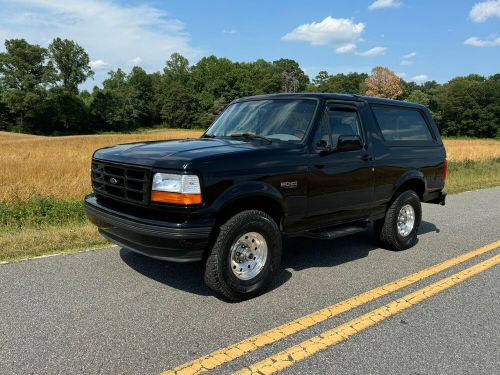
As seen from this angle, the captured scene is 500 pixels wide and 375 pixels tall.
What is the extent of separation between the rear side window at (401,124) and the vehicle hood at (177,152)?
6.70 feet

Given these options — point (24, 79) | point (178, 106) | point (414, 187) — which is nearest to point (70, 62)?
point (24, 79)

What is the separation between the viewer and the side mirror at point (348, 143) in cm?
478

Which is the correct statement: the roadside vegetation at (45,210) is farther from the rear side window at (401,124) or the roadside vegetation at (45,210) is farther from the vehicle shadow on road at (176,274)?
the rear side window at (401,124)

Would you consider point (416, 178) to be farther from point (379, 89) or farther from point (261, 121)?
point (379, 89)

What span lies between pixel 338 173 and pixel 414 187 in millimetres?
1982

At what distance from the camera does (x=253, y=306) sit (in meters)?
4.05

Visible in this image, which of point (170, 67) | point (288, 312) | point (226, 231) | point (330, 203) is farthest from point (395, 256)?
point (170, 67)

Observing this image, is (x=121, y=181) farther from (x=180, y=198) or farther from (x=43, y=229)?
(x=43, y=229)

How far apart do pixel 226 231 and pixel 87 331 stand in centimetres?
140

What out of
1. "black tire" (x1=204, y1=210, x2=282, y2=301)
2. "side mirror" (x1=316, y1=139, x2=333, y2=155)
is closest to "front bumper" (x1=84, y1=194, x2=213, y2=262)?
"black tire" (x1=204, y1=210, x2=282, y2=301)

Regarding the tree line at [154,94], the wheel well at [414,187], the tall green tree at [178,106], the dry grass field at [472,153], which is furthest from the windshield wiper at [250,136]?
the tall green tree at [178,106]

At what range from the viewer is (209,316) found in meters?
3.79

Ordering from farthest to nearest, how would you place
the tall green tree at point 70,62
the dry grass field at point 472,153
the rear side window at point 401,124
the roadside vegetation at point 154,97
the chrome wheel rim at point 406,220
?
the tall green tree at point 70,62
the roadside vegetation at point 154,97
the dry grass field at point 472,153
the chrome wheel rim at point 406,220
the rear side window at point 401,124

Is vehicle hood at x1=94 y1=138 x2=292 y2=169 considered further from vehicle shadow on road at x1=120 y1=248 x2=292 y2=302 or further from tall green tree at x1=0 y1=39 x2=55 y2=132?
tall green tree at x1=0 y1=39 x2=55 y2=132
